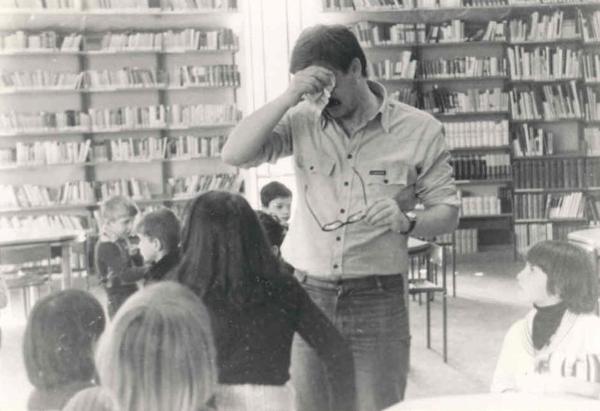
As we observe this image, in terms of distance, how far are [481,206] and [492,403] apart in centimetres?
381

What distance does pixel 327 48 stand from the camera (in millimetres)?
1453

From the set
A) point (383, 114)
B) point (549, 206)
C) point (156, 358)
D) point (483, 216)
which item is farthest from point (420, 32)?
point (156, 358)

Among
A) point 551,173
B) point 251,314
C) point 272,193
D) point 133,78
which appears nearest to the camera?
point 251,314

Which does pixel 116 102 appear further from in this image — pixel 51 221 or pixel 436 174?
pixel 436 174

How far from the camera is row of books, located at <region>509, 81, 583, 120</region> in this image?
16.0 feet

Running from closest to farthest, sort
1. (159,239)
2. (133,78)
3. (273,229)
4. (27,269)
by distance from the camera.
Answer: (159,239) → (273,229) → (27,269) → (133,78)

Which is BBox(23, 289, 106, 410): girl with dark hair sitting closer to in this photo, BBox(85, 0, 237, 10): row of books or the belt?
the belt

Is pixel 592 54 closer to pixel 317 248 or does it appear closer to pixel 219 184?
pixel 219 184

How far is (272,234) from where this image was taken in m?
2.61

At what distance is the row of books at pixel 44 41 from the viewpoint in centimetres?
502

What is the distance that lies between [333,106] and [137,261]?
148 cm

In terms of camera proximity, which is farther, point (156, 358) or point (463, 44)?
point (463, 44)

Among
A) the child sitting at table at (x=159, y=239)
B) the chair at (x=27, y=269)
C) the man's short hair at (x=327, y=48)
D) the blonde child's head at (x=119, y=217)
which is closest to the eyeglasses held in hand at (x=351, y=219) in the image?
the man's short hair at (x=327, y=48)

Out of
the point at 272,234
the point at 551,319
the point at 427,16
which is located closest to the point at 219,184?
the point at 427,16
